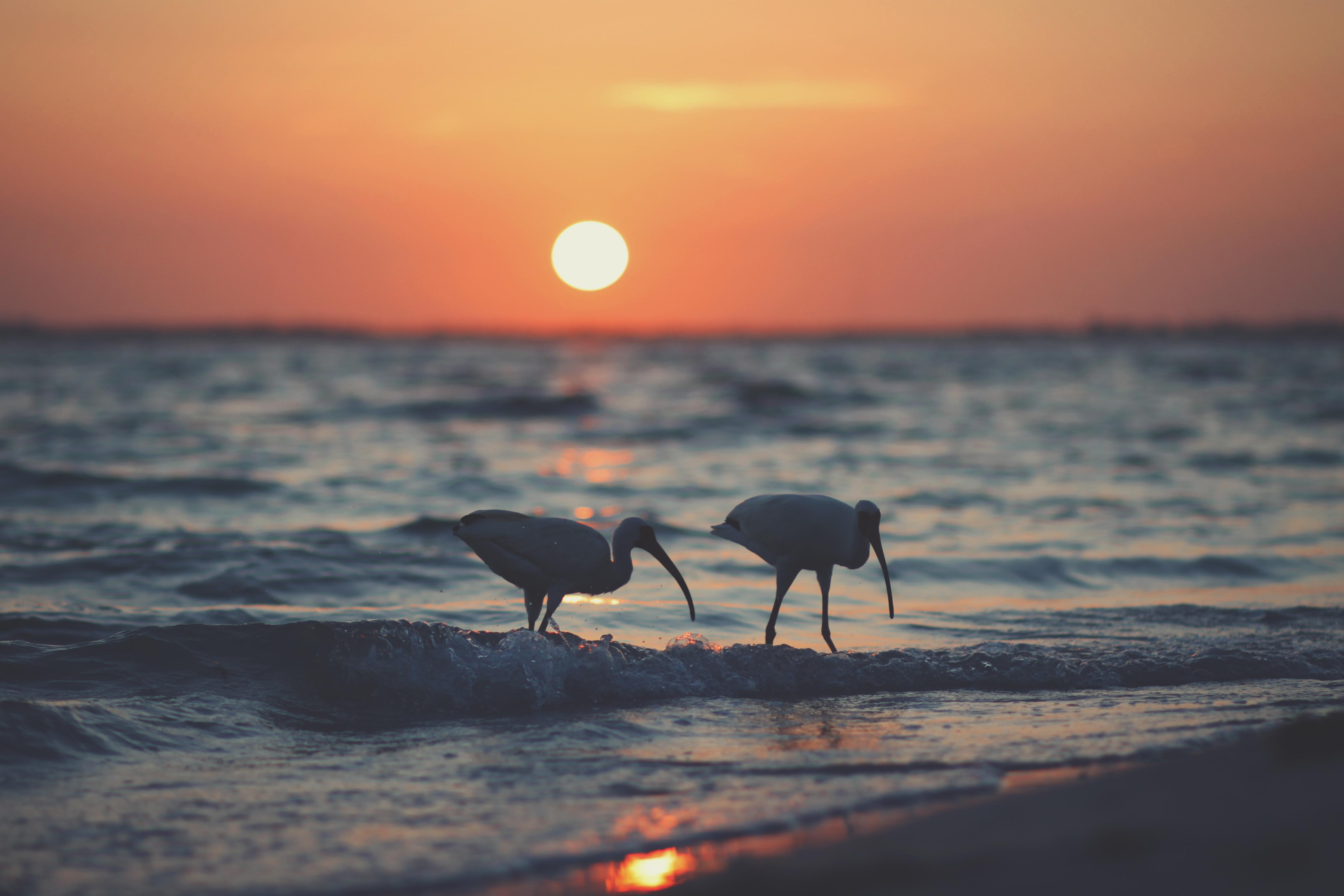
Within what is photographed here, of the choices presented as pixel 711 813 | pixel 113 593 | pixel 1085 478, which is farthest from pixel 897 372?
pixel 711 813

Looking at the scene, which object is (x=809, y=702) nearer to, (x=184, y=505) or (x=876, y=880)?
(x=876, y=880)

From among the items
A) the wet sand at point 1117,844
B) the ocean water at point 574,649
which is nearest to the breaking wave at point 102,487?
the ocean water at point 574,649

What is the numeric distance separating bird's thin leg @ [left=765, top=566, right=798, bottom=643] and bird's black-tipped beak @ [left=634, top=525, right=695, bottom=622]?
0.53m

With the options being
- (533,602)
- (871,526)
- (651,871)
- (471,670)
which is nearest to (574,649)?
(471,670)

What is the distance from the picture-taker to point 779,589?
761 centimetres

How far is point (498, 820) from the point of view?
4.21 meters

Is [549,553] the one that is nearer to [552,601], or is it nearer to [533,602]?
[552,601]

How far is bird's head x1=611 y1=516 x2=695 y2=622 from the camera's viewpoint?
295 inches

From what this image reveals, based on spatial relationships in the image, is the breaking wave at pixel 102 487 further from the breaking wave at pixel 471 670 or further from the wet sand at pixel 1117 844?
the wet sand at pixel 1117 844

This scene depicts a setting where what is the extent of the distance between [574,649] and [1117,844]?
3.45m

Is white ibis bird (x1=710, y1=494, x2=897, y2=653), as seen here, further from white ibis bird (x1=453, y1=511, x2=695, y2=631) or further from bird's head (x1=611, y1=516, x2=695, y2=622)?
white ibis bird (x1=453, y1=511, x2=695, y2=631)

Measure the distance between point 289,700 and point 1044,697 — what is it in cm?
408

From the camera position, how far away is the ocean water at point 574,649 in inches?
167

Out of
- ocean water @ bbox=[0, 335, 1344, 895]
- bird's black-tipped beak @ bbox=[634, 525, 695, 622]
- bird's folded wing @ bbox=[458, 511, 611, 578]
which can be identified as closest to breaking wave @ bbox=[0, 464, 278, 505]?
ocean water @ bbox=[0, 335, 1344, 895]
